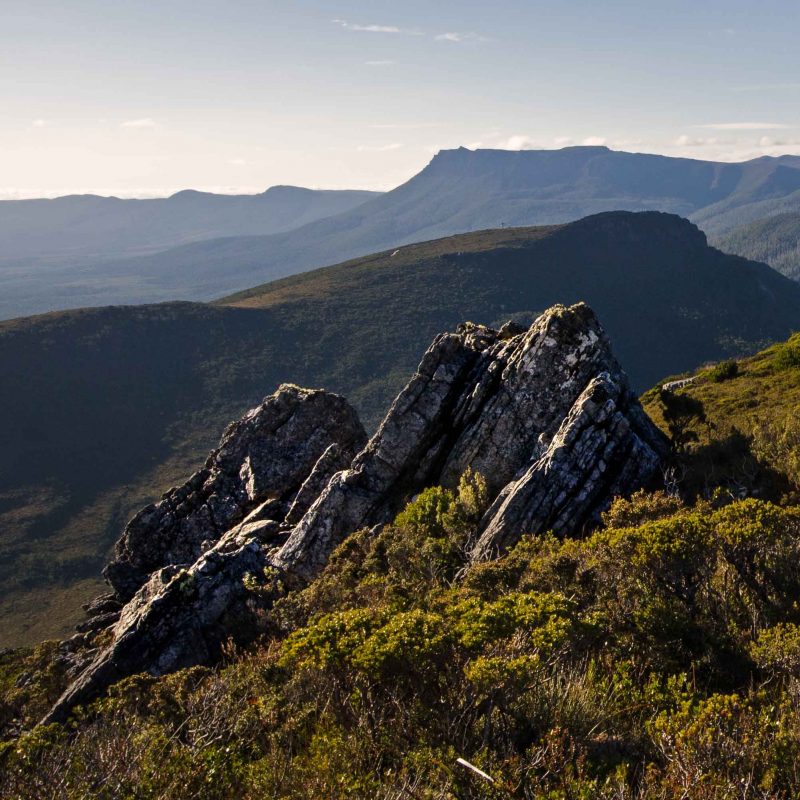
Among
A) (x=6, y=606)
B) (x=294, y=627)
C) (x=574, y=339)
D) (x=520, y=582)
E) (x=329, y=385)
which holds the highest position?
(x=574, y=339)

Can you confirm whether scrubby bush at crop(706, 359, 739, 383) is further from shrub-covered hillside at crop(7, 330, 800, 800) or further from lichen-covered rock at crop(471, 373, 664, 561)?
shrub-covered hillside at crop(7, 330, 800, 800)

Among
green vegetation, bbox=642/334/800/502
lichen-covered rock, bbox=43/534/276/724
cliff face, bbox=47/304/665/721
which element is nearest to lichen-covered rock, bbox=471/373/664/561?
cliff face, bbox=47/304/665/721

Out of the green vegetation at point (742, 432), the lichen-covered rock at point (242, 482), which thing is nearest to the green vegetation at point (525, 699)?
the green vegetation at point (742, 432)

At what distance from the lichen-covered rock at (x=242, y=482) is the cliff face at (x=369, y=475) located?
9cm

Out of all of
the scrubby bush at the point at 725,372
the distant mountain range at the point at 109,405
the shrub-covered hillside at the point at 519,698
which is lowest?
the distant mountain range at the point at 109,405

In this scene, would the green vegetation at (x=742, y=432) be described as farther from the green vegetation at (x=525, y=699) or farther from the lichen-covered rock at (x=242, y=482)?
the lichen-covered rock at (x=242, y=482)

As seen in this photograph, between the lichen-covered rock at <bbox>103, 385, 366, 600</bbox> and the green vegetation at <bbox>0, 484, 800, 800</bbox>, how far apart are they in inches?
951

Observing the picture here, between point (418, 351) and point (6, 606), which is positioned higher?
point (418, 351)

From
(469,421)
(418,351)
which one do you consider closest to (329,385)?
(418,351)

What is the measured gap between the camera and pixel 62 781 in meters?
9.39

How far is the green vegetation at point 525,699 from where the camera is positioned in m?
8.68

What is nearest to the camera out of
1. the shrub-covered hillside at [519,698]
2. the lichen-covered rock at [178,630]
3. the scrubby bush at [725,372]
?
the shrub-covered hillside at [519,698]

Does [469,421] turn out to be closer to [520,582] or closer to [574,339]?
[574,339]

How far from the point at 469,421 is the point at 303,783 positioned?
2234 cm
